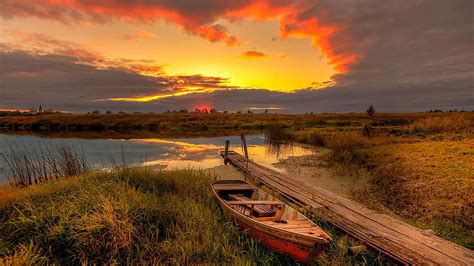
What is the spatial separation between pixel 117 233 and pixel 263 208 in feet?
13.5

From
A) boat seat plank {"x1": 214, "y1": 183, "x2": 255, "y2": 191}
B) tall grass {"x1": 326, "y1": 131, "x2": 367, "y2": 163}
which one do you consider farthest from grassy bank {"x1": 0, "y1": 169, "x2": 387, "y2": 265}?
tall grass {"x1": 326, "y1": 131, "x2": 367, "y2": 163}

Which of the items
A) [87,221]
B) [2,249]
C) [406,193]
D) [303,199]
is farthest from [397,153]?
[2,249]

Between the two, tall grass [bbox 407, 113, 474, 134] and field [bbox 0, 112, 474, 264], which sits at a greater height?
tall grass [bbox 407, 113, 474, 134]

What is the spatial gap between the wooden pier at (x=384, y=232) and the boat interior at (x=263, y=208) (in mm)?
1120

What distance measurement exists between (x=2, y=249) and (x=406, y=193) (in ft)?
38.8

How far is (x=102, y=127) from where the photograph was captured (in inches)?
2244

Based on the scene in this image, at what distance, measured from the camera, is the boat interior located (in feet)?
21.7

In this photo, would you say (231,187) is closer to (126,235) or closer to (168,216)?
(168,216)

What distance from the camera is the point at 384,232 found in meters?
6.84

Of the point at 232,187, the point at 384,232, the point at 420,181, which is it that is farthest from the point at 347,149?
the point at 384,232

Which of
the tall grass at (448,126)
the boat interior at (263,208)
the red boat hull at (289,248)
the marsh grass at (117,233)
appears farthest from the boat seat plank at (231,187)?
the tall grass at (448,126)

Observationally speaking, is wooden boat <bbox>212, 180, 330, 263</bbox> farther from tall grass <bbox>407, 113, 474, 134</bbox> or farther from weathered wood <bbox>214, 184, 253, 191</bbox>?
tall grass <bbox>407, 113, 474, 134</bbox>

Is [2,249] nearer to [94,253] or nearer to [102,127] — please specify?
[94,253]

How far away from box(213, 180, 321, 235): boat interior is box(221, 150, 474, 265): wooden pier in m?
1.12
